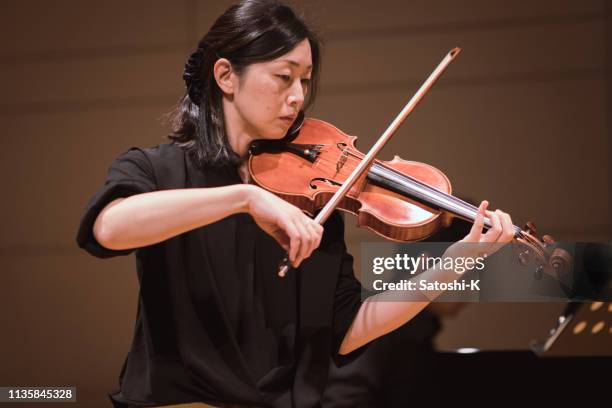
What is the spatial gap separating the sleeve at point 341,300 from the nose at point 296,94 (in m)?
0.23

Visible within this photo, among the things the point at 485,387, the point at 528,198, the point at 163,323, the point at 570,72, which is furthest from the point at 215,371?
the point at 570,72

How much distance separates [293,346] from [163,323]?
23cm

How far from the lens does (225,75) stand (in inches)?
53.0

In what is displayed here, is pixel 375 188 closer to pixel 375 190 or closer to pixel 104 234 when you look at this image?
pixel 375 190

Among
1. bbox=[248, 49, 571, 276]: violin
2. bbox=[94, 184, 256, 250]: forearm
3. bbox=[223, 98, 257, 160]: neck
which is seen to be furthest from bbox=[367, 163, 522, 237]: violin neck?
bbox=[94, 184, 256, 250]: forearm

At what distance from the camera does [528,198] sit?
7.72ft

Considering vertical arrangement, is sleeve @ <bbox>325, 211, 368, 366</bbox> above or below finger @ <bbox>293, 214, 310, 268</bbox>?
below

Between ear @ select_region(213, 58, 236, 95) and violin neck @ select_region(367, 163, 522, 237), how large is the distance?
0.31 m

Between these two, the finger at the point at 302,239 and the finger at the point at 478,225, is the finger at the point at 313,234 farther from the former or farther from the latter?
the finger at the point at 478,225

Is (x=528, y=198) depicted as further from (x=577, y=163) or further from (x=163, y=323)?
(x=163, y=323)

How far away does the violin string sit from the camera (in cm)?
128

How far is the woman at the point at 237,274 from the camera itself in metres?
1.22

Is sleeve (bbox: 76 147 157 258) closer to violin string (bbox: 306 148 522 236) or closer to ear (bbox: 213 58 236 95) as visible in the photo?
ear (bbox: 213 58 236 95)

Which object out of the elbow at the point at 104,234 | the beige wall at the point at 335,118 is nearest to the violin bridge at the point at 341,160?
the elbow at the point at 104,234
